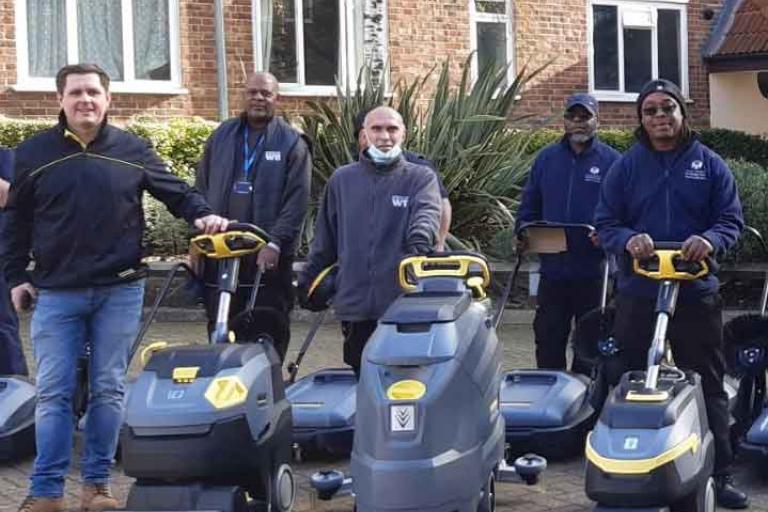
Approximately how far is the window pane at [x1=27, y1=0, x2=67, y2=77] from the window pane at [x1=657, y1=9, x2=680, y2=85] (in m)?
8.81

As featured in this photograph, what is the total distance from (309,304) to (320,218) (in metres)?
0.44

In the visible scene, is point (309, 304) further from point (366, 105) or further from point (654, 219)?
point (366, 105)

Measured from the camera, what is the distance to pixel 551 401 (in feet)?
23.2

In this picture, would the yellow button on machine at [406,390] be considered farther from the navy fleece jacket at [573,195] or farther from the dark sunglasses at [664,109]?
the navy fleece jacket at [573,195]

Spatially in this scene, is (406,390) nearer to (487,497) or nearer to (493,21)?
(487,497)

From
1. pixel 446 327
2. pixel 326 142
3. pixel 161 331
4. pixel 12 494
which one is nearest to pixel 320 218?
pixel 446 327

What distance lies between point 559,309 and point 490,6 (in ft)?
35.0

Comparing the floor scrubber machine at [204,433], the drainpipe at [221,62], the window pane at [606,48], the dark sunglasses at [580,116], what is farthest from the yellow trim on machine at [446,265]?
the window pane at [606,48]

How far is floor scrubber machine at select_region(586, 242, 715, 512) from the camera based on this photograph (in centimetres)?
533

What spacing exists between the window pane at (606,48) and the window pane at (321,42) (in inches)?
164

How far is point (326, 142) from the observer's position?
42.2ft

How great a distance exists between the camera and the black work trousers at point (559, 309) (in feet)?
25.9

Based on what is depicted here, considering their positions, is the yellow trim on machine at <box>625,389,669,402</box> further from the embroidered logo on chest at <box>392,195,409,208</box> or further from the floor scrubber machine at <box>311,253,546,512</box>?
the embroidered logo on chest at <box>392,195,409,208</box>

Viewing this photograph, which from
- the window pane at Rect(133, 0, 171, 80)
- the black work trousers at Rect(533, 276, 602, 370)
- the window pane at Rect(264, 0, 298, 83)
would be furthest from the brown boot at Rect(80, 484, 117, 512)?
the window pane at Rect(264, 0, 298, 83)
